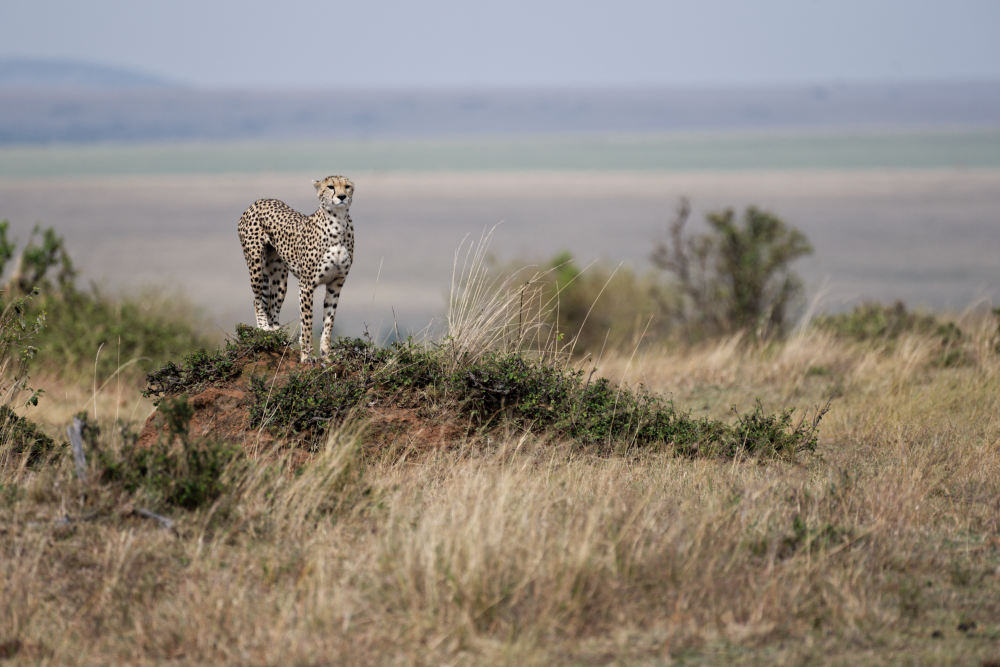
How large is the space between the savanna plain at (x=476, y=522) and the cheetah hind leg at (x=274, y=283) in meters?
→ 0.29

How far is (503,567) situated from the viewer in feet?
17.2

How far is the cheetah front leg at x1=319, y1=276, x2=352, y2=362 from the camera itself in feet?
25.7

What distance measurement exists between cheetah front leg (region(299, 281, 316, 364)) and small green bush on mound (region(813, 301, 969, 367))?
7.68 metres

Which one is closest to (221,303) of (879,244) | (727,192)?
(879,244)

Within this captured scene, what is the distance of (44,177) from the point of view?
106312 mm

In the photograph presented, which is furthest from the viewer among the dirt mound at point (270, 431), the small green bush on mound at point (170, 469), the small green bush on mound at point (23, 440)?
the small green bush on mound at point (23, 440)

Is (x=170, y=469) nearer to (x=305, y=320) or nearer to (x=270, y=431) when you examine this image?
(x=270, y=431)

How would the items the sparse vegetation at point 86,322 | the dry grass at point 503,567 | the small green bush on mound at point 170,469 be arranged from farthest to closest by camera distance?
1. the sparse vegetation at point 86,322
2. the small green bush on mound at point 170,469
3. the dry grass at point 503,567

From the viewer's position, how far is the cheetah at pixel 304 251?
757 centimetres

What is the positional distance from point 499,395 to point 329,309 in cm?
130

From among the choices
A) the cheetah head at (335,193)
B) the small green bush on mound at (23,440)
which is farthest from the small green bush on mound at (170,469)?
the cheetah head at (335,193)

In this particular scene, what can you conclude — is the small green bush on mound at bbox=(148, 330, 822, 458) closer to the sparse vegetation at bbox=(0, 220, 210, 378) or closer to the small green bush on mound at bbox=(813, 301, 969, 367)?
the small green bush on mound at bbox=(813, 301, 969, 367)

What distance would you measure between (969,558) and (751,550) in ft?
3.89

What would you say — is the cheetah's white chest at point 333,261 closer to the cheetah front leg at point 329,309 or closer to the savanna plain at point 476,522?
the cheetah front leg at point 329,309
